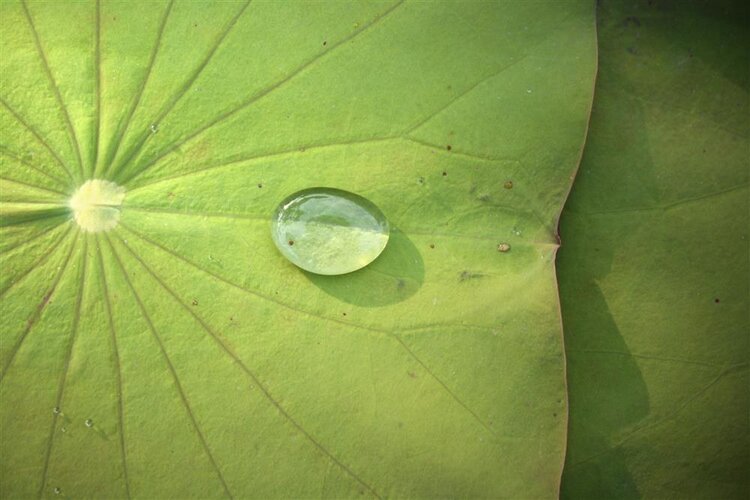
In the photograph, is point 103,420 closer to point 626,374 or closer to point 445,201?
point 445,201

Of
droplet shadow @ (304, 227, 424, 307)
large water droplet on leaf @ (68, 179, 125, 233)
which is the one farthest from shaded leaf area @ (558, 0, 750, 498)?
large water droplet on leaf @ (68, 179, 125, 233)

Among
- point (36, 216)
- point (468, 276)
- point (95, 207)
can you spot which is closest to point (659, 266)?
point (468, 276)

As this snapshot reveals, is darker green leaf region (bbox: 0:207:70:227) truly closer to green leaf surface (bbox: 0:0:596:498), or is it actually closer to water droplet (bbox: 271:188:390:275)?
green leaf surface (bbox: 0:0:596:498)

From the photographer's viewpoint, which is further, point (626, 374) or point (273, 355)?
point (626, 374)

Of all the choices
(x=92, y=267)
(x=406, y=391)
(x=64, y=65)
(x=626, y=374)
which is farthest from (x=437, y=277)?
(x=64, y=65)

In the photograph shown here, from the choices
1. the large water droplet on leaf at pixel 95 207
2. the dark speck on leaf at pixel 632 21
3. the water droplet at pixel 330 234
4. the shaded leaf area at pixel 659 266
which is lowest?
the shaded leaf area at pixel 659 266

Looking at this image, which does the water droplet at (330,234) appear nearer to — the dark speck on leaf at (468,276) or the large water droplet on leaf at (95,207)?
the dark speck on leaf at (468,276)

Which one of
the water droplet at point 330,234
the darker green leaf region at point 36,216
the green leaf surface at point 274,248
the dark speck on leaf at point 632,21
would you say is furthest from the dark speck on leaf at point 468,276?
the darker green leaf region at point 36,216
